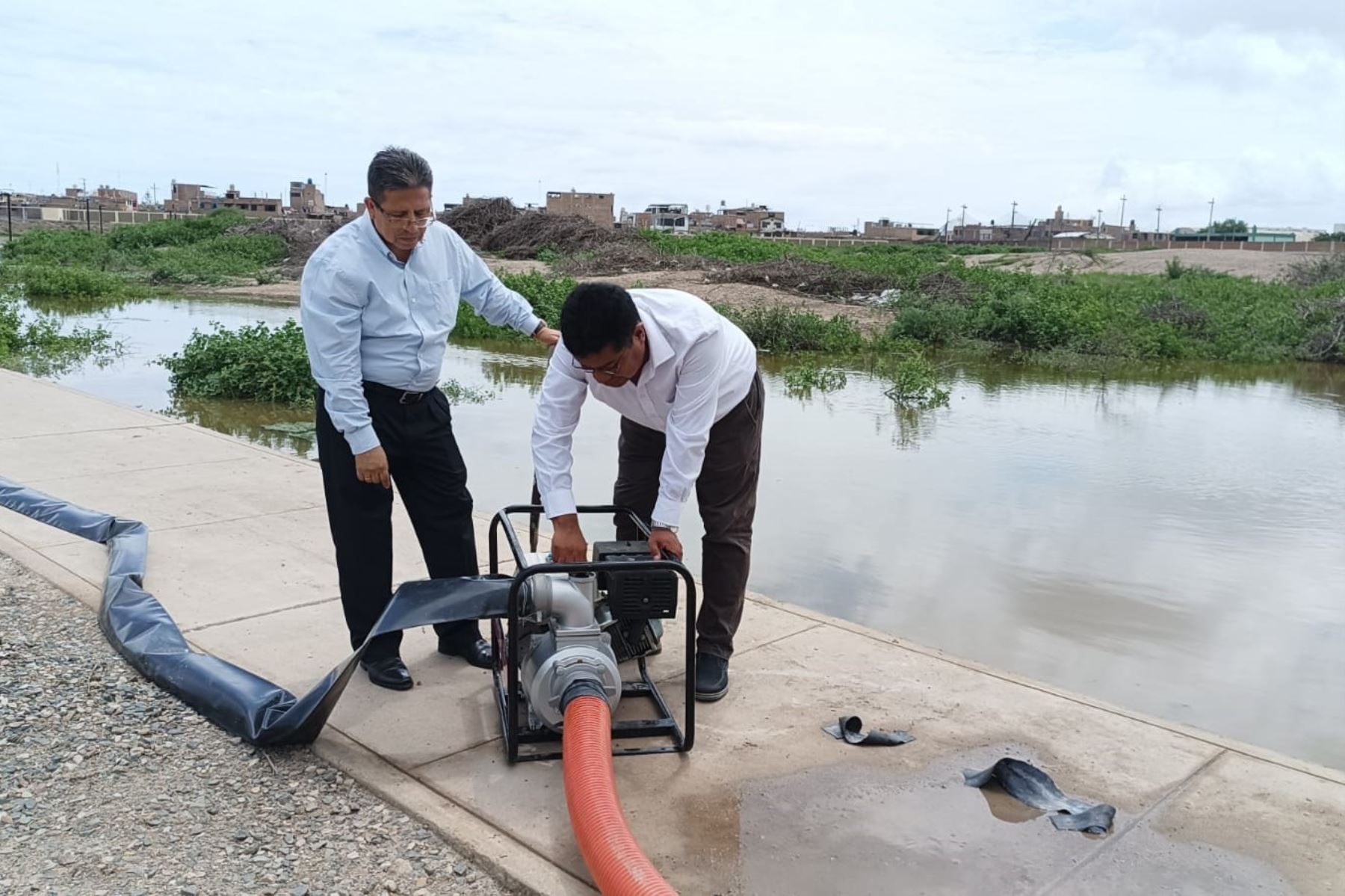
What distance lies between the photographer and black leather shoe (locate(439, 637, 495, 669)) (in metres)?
3.82

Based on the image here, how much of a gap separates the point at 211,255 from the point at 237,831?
33161 mm

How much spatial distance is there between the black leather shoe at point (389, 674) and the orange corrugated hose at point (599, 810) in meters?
0.86

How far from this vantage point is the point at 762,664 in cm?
392

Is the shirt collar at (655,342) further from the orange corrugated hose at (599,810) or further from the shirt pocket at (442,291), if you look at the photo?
the orange corrugated hose at (599,810)

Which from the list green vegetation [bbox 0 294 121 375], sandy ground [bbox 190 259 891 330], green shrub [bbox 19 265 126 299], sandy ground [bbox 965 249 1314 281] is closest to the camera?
green vegetation [bbox 0 294 121 375]

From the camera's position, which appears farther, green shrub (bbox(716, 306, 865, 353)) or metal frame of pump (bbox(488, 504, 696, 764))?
green shrub (bbox(716, 306, 865, 353))

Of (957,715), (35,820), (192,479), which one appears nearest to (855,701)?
(957,715)

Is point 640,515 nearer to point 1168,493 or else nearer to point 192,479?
point 192,479

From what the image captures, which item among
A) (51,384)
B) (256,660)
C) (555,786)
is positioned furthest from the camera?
(51,384)

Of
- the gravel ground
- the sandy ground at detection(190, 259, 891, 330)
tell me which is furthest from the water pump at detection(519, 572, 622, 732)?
the sandy ground at detection(190, 259, 891, 330)

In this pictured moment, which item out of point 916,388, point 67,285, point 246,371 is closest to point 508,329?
point 246,371

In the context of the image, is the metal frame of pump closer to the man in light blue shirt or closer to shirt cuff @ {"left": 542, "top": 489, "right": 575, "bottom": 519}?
shirt cuff @ {"left": 542, "top": 489, "right": 575, "bottom": 519}

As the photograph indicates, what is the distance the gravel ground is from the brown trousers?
125 centimetres

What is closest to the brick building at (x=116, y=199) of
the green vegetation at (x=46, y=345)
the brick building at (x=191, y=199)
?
the brick building at (x=191, y=199)
